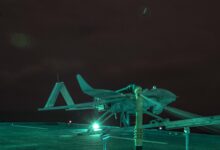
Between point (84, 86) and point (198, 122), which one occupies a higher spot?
point (84, 86)

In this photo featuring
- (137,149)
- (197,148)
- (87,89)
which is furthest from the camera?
(87,89)

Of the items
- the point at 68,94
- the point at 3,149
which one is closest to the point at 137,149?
the point at 3,149

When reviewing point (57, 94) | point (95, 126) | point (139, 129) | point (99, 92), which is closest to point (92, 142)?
point (95, 126)

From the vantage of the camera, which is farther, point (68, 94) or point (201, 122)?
point (68, 94)

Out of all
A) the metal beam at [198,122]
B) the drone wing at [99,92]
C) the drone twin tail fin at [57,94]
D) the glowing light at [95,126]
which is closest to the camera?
the metal beam at [198,122]

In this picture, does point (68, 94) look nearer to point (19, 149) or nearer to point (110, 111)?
point (110, 111)

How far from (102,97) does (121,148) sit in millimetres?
6746

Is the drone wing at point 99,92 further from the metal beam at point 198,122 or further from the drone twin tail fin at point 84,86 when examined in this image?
the metal beam at point 198,122

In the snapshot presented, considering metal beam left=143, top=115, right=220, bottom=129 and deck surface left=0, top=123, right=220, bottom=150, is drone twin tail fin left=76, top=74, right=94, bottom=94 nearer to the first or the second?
deck surface left=0, top=123, right=220, bottom=150

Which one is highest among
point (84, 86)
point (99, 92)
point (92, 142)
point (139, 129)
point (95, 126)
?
point (84, 86)

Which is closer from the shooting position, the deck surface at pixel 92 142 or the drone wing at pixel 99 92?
the deck surface at pixel 92 142

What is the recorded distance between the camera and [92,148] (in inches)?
856

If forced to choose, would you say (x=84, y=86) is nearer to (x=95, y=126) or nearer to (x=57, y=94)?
(x=95, y=126)

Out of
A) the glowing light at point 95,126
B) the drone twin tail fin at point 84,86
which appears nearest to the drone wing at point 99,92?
the drone twin tail fin at point 84,86
